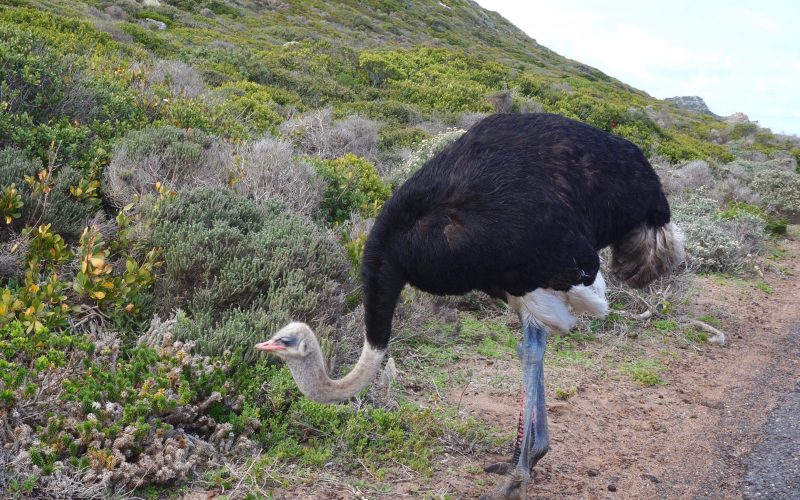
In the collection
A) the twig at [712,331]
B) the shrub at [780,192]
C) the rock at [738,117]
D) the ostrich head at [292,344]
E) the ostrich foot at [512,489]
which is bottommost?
the ostrich foot at [512,489]

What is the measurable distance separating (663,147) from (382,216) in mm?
15463

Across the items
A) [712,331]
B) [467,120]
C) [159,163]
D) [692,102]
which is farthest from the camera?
[692,102]

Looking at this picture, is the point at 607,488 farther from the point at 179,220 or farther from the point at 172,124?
the point at 172,124

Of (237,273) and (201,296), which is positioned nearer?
(201,296)

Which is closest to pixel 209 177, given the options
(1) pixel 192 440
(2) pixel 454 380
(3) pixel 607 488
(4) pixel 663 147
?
(2) pixel 454 380

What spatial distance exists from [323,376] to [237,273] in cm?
164

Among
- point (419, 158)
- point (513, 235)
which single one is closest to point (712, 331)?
point (419, 158)

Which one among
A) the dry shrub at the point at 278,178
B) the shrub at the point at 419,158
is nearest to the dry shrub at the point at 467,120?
the shrub at the point at 419,158

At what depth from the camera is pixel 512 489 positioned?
11.1ft

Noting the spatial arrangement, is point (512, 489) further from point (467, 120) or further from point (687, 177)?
point (687, 177)

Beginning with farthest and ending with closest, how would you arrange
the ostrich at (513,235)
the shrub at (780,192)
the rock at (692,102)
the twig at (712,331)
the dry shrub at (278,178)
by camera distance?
the rock at (692,102)
the shrub at (780,192)
the twig at (712,331)
the dry shrub at (278,178)
the ostrich at (513,235)

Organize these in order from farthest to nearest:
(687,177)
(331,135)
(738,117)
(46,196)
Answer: (738,117), (687,177), (331,135), (46,196)

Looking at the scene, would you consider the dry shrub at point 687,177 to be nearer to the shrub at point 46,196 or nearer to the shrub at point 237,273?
the shrub at point 237,273

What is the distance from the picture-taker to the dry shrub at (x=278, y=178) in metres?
6.12
